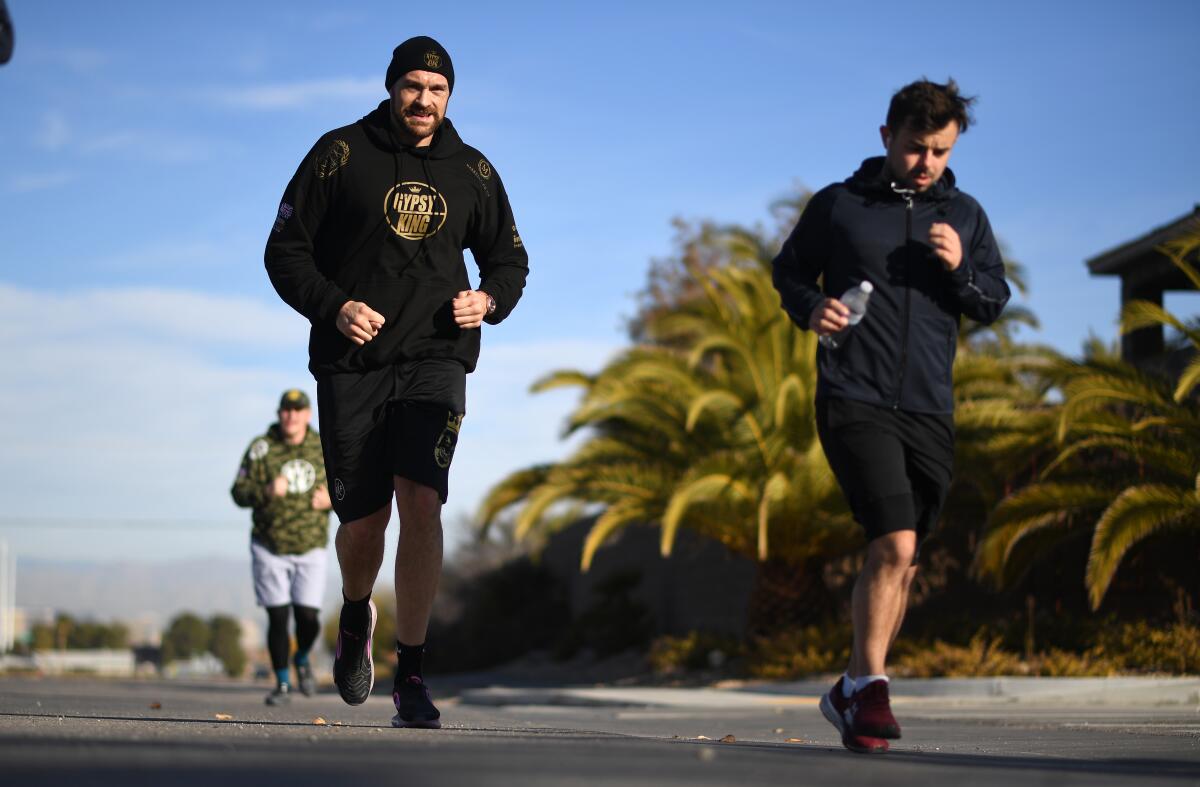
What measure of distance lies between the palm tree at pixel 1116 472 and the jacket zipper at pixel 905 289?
314 inches

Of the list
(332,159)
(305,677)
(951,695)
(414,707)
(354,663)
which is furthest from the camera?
(951,695)

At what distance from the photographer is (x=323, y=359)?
5480mm

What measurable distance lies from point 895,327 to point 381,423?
1.82m

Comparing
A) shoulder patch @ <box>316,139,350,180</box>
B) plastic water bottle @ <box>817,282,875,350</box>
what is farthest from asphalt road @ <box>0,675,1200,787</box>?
shoulder patch @ <box>316,139,350,180</box>

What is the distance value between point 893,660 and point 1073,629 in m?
1.64

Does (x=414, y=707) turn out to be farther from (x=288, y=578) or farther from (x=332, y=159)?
(x=288, y=578)

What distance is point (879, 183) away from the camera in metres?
5.32

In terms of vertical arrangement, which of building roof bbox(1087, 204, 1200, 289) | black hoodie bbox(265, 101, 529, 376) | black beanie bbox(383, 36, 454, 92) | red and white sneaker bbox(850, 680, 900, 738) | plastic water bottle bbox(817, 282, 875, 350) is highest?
building roof bbox(1087, 204, 1200, 289)

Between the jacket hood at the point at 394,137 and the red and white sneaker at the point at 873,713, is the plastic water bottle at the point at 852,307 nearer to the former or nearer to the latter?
the red and white sneaker at the point at 873,713

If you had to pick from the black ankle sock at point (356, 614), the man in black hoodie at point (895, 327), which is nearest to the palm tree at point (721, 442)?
the black ankle sock at point (356, 614)

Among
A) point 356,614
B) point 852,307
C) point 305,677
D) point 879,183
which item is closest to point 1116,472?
point 305,677

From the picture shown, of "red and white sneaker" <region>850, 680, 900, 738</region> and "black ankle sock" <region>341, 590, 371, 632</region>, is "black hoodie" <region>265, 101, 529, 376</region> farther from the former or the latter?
"red and white sneaker" <region>850, 680, 900, 738</region>

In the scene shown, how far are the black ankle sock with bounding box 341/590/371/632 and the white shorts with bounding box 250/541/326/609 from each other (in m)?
4.76

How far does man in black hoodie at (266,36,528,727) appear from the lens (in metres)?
5.38
